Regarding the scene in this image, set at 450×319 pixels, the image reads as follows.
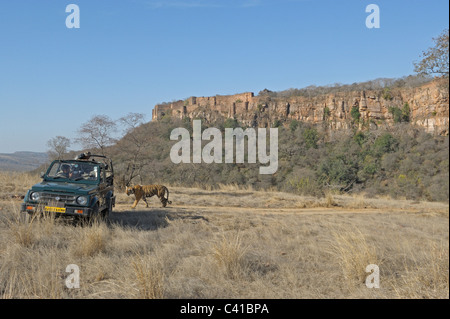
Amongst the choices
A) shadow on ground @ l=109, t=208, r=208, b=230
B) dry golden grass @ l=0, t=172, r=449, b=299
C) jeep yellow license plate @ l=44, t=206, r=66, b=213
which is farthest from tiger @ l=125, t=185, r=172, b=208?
jeep yellow license plate @ l=44, t=206, r=66, b=213

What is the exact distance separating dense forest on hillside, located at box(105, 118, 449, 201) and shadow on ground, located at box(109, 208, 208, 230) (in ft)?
19.8

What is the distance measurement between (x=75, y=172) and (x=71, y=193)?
1.73m

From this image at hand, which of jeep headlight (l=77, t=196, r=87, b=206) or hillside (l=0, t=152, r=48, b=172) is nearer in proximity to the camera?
jeep headlight (l=77, t=196, r=87, b=206)

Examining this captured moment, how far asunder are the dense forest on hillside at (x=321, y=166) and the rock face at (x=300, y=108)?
586 centimetres

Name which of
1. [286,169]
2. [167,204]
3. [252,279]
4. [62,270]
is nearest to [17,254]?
[62,270]

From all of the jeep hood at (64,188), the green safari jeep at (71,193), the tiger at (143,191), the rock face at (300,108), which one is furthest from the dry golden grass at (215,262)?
the rock face at (300,108)

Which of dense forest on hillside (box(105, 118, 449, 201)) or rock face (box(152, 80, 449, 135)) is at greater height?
rock face (box(152, 80, 449, 135))

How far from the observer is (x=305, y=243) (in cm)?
719

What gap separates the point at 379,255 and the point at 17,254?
18.9ft

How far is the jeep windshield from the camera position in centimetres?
895

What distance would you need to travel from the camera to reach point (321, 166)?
4119 centimetres

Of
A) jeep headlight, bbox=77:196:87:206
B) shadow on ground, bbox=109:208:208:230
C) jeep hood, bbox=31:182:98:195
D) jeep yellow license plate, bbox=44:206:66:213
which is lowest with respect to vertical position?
shadow on ground, bbox=109:208:208:230

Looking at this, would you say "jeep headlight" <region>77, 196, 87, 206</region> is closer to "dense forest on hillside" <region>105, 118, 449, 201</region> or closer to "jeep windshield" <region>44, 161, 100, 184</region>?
"jeep windshield" <region>44, 161, 100, 184</region>
